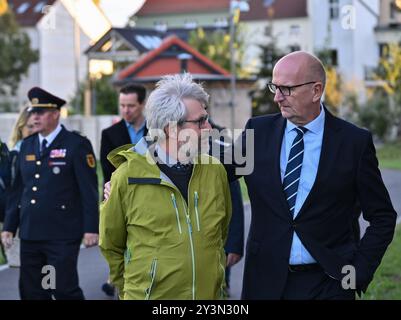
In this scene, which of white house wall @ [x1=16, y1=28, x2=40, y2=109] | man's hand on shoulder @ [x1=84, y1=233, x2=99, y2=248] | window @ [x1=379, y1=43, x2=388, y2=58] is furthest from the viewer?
white house wall @ [x1=16, y1=28, x2=40, y2=109]

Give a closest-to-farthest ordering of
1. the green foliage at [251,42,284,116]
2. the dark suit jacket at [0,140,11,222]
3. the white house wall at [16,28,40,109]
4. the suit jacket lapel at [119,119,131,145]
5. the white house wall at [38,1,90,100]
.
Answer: the dark suit jacket at [0,140,11,222]
the suit jacket lapel at [119,119,131,145]
the green foliage at [251,42,284,116]
the white house wall at [38,1,90,100]
the white house wall at [16,28,40,109]

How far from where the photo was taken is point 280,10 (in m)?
71.8

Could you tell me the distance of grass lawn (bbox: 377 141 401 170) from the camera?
28800mm

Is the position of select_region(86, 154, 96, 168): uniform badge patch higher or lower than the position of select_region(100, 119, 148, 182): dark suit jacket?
lower

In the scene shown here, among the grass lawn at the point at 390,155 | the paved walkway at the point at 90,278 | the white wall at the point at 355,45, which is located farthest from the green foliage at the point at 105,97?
the paved walkway at the point at 90,278

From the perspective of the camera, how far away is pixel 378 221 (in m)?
4.34

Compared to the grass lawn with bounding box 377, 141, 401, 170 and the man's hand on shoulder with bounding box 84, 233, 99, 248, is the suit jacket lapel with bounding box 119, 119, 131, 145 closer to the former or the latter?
the man's hand on shoulder with bounding box 84, 233, 99, 248

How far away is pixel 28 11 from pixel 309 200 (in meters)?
74.4

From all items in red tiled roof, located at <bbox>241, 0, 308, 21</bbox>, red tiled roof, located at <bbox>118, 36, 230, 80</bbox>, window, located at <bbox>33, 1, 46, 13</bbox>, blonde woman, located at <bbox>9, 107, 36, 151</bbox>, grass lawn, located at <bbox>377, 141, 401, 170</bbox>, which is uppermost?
window, located at <bbox>33, 1, 46, 13</bbox>

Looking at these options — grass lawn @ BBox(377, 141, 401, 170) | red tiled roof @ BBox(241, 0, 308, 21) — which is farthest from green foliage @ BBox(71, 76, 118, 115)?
red tiled roof @ BBox(241, 0, 308, 21)

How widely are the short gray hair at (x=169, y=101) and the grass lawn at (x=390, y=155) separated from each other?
23935mm

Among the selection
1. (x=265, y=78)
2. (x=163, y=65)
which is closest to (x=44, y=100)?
(x=163, y=65)

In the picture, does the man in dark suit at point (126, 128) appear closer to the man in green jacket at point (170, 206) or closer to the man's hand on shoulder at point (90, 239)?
the man's hand on shoulder at point (90, 239)

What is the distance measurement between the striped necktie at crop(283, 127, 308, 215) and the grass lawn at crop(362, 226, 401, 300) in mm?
3816
